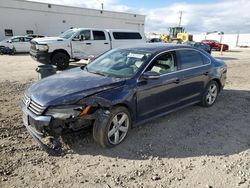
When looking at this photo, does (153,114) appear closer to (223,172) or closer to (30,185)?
(223,172)

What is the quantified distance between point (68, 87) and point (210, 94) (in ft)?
12.3

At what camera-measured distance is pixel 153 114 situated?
181 inches

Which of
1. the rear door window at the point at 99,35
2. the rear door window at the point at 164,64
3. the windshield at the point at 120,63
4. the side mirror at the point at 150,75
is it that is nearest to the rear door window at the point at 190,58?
the rear door window at the point at 164,64

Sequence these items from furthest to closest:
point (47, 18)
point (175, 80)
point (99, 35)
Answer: point (47, 18)
point (99, 35)
point (175, 80)

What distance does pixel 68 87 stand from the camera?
3.90m

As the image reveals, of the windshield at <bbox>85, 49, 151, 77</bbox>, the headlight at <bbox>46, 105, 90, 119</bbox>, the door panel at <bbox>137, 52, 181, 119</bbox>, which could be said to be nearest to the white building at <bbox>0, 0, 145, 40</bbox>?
the windshield at <bbox>85, 49, 151, 77</bbox>

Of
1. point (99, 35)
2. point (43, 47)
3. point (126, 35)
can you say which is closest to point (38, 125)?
point (43, 47)

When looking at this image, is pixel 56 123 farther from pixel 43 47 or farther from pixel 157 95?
pixel 43 47

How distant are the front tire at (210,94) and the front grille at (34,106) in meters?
3.83

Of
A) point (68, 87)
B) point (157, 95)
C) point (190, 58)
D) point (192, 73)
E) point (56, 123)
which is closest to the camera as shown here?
point (56, 123)

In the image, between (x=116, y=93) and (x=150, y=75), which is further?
(x=150, y=75)

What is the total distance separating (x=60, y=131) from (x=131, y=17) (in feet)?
123

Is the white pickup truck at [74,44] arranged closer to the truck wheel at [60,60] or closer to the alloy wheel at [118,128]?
the truck wheel at [60,60]

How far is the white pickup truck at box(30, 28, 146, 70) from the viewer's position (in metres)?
11.5
